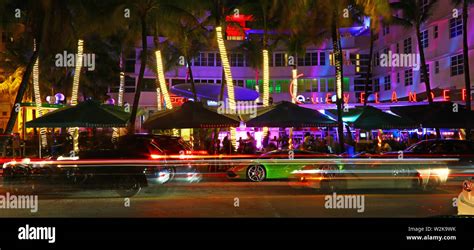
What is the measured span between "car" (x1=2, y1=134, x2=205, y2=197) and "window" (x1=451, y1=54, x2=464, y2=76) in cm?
2334

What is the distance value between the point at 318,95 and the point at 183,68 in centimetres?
1264

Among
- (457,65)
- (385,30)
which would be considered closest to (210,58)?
(385,30)

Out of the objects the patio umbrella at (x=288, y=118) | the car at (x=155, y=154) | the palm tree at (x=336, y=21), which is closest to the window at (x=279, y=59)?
the palm tree at (x=336, y=21)

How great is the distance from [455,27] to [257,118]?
59.7ft

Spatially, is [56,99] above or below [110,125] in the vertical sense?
above

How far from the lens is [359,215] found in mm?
9922

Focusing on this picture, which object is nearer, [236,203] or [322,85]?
[236,203]

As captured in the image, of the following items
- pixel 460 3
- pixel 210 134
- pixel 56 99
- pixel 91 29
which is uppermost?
pixel 460 3

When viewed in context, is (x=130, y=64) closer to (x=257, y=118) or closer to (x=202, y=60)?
(x=202, y=60)

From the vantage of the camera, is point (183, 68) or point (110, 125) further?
point (183, 68)

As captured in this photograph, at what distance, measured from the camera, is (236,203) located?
11.6m
